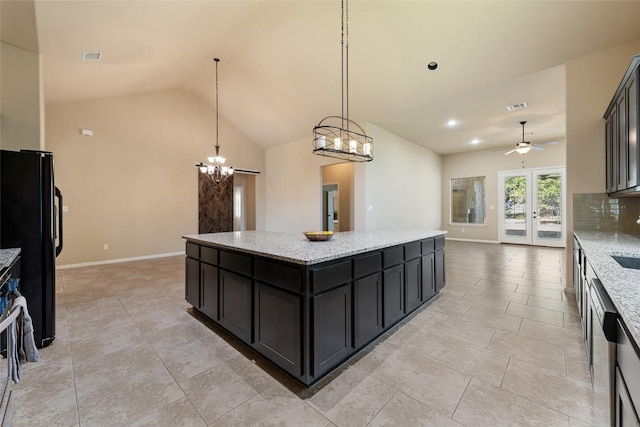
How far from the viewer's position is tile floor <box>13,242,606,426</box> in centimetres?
156

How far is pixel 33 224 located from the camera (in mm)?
2270

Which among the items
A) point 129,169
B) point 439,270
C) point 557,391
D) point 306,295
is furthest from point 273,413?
point 129,169

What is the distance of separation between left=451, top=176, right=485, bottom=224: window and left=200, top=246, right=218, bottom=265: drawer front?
894 centimetres

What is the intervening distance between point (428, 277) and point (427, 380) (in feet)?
4.99

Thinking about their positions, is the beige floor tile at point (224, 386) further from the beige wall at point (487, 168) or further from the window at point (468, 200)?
the window at point (468, 200)

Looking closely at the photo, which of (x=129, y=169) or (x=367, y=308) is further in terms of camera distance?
(x=129, y=169)

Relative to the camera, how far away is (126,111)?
6098mm

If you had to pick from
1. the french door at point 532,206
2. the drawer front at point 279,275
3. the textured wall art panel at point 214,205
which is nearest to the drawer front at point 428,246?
the drawer front at point 279,275

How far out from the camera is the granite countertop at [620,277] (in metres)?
0.88

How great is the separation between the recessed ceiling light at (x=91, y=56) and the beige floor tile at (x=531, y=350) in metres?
5.80

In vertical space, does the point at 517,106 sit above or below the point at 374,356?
above

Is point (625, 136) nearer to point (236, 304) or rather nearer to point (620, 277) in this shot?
point (620, 277)

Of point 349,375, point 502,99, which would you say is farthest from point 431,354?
point 502,99

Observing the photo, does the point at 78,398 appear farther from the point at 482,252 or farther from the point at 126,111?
the point at 482,252
